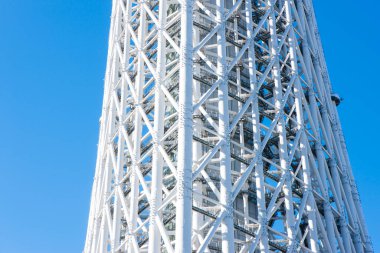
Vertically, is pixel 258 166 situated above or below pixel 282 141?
below

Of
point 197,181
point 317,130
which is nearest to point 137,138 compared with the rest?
point 197,181

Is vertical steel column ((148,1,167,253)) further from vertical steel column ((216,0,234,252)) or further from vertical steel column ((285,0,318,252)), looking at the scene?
vertical steel column ((285,0,318,252))

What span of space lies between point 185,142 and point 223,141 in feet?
8.27

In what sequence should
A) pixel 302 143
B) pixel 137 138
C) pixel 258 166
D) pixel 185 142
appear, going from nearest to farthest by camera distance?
pixel 185 142, pixel 258 166, pixel 137 138, pixel 302 143

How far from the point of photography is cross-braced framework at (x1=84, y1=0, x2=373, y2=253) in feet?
90.5

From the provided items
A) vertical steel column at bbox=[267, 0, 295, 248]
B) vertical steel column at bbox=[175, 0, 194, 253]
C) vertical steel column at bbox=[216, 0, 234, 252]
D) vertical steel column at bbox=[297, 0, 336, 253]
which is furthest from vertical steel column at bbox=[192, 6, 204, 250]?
vertical steel column at bbox=[297, 0, 336, 253]

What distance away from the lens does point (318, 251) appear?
31.8 metres

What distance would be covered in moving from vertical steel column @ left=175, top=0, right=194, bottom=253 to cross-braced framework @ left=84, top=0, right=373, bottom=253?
56 millimetres

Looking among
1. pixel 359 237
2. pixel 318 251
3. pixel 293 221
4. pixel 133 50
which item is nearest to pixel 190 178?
pixel 293 221

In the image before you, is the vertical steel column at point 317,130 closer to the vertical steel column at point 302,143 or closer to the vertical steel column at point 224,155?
the vertical steel column at point 302,143

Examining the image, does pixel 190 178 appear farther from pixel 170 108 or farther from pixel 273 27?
pixel 273 27

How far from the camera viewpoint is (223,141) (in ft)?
90.5

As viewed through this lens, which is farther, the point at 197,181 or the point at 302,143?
the point at 302,143

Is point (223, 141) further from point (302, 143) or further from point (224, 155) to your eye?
point (302, 143)
